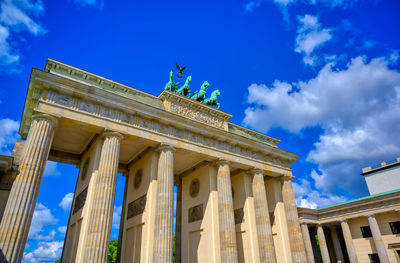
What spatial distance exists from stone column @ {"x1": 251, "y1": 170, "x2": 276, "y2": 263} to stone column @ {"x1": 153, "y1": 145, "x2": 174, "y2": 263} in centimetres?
820

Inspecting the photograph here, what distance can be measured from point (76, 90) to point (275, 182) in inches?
755

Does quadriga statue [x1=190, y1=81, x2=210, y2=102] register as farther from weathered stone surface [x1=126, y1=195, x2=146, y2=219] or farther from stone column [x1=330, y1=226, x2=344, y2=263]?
stone column [x1=330, y1=226, x2=344, y2=263]

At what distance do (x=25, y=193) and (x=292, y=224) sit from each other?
20.6 m

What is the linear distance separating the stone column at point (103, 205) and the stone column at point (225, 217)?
26.1ft

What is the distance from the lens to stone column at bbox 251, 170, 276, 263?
20.1 meters

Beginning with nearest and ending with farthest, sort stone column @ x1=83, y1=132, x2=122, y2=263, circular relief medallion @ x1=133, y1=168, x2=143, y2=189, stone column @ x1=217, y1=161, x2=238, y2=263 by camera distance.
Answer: stone column @ x1=83, y1=132, x2=122, y2=263 → stone column @ x1=217, y1=161, x2=238, y2=263 → circular relief medallion @ x1=133, y1=168, x2=143, y2=189

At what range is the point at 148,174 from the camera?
1852 centimetres

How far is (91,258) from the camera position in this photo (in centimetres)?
1292

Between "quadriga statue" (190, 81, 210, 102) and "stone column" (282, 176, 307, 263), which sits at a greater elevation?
"quadriga statue" (190, 81, 210, 102)

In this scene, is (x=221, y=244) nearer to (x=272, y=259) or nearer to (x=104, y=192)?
(x=272, y=259)

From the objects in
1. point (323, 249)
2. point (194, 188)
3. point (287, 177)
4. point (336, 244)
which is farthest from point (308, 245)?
point (194, 188)

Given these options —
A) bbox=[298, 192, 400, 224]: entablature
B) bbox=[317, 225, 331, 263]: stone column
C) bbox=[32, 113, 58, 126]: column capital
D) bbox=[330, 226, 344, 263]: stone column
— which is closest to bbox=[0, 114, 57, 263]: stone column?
bbox=[32, 113, 58, 126]: column capital

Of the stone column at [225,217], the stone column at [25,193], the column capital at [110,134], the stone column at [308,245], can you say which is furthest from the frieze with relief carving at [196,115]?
the stone column at [308,245]

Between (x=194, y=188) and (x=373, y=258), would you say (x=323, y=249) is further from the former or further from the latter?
(x=194, y=188)
